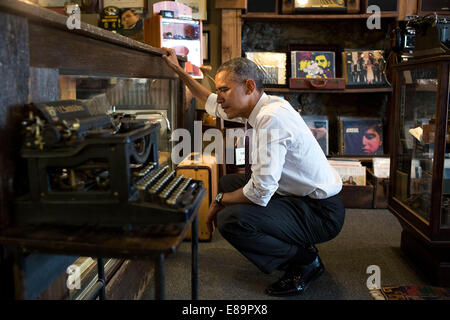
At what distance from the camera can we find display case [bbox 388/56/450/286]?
2055 mm

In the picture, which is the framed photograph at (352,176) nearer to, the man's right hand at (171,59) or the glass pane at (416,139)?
the glass pane at (416,139)

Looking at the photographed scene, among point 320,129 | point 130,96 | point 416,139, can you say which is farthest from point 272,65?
point 130,96

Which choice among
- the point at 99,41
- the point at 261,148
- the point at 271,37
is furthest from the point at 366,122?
the point at 99,41

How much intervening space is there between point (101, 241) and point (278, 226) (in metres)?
1.16

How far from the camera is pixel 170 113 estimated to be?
288 cm

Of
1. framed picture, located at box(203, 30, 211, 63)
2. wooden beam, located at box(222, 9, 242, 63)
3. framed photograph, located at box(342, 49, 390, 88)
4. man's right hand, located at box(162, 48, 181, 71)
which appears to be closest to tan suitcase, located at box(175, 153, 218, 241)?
man's right hand, located at box(162, 48, 181, 71)

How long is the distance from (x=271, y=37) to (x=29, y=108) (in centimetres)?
323

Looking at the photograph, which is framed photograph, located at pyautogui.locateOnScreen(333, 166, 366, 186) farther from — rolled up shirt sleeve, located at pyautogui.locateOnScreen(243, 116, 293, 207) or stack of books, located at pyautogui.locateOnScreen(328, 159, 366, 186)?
rolled up shirt sleeve, located at pyautogui.locateOnScreen(243, 116, 293, 207)

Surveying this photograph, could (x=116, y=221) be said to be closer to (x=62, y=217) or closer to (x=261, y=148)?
(x=62, y=217)

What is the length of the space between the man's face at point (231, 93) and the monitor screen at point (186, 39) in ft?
3.73

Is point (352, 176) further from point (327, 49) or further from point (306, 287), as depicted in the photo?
point (306, 287)

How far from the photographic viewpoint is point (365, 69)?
3791 mm

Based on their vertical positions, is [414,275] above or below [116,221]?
below
